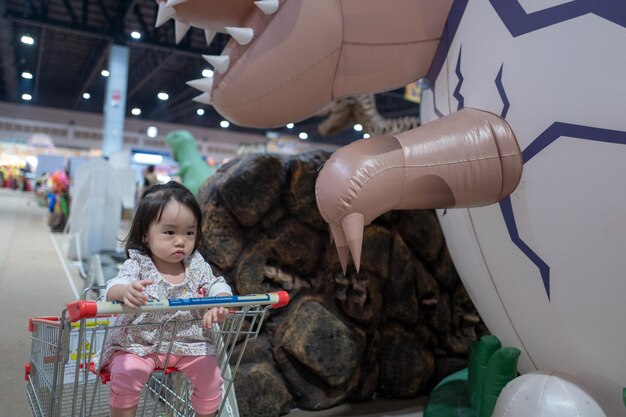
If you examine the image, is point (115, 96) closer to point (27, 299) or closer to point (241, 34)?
point (27, 299)

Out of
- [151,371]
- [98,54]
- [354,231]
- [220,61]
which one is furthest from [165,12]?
[98,54]

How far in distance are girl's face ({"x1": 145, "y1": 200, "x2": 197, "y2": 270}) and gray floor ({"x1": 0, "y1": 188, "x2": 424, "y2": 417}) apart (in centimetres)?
Result: 132

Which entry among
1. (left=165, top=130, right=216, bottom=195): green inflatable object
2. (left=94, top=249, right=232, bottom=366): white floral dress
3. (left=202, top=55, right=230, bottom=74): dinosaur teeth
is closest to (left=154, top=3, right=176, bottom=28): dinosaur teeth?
(left=202, top=55, right=230, bottom=74): dinosaur teeth

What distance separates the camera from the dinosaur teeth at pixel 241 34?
2072 millimetres

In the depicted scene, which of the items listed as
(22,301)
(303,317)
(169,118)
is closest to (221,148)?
(169,118)

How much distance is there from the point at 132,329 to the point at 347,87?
1405mm

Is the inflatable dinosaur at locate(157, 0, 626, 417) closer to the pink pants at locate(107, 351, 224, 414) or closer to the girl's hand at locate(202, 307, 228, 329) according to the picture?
the girl's hand at locate(202, 307, 228, 329)

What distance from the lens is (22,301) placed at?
3.76m

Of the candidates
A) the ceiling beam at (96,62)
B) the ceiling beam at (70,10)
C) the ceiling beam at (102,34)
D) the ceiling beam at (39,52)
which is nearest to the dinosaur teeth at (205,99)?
the ceiling beam at (102,34)

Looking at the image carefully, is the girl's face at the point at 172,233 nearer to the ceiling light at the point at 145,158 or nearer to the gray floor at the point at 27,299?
the gray floor at the point at 27,299

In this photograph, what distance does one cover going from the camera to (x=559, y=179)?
5.33 ft

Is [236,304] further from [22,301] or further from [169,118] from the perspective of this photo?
[169,118]

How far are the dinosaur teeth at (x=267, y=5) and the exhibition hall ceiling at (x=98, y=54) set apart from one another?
585 centimetres

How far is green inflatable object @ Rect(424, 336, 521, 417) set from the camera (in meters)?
2.05
